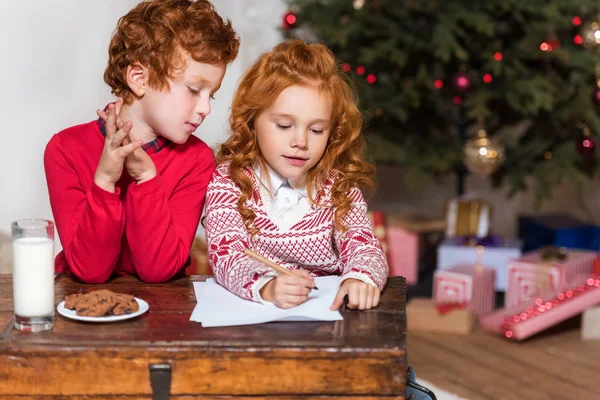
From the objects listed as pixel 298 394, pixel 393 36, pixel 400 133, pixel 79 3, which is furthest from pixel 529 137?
pixel 298 394

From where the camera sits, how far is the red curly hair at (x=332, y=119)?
1472 mm

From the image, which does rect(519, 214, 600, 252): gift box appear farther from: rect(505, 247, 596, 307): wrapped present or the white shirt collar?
the white shirt collar

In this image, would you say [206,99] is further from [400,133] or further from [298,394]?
[400,133]

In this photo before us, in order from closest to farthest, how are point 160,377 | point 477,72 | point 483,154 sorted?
point 160,377
point 483,154
point 477,72

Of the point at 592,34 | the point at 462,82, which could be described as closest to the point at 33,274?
the point at 462,82

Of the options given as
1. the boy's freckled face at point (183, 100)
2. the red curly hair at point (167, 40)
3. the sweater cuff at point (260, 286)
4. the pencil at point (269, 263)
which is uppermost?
the red curly hair at point (167, 40)

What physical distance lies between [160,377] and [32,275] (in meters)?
0.22

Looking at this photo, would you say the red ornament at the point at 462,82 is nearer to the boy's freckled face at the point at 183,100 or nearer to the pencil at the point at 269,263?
the boy's freckled face at the point at 183,100

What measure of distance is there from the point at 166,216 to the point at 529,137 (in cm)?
215

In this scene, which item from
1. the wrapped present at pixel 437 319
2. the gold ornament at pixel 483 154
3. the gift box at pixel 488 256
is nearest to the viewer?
the wrapped present at pixel 437 319

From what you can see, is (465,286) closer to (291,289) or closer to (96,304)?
(291,289)

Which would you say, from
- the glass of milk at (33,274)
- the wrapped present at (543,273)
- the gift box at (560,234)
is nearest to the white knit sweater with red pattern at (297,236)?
the glass of milk at (33,274)

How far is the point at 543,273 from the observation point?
294 centimetres

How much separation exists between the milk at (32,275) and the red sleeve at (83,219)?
0.22 meters
